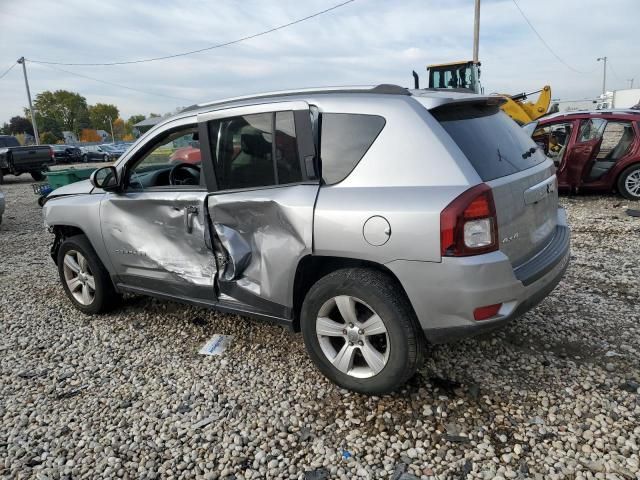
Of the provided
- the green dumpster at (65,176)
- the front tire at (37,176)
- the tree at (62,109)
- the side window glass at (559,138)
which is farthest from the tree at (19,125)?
the side window glass at (559,138)

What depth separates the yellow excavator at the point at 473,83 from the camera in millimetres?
15148

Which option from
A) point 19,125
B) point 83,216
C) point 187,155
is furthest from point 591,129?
point 19,125

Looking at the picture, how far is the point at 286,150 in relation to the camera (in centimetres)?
302

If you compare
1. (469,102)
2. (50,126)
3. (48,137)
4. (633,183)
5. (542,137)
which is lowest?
(633,183)

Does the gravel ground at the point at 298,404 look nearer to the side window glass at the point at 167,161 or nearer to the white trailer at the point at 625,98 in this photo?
the side window glass at the point at 167,161

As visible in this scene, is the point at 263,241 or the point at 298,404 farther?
the point at 263,241

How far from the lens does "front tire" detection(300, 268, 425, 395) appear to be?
104 inches

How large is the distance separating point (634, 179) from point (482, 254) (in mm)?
7808

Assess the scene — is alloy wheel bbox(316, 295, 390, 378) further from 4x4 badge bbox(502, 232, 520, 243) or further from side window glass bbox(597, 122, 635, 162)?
side window glass bbox(597, 122, 635, 162)

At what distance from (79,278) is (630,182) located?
897 cm

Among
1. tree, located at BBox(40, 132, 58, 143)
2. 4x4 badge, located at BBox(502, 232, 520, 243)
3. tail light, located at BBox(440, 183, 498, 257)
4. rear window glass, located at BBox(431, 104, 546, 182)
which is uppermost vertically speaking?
tree, located at BBox(40, 132, 58, 143)

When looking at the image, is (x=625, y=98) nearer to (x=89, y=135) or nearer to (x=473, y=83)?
(x=473, y=83)

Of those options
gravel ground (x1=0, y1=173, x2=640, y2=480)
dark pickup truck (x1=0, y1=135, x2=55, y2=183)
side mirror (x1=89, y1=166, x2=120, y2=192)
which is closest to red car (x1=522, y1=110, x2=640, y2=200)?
gravel ground (x1=0, y1=173, x2=640, y2=480)

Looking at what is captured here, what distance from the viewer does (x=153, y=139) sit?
371 cm
